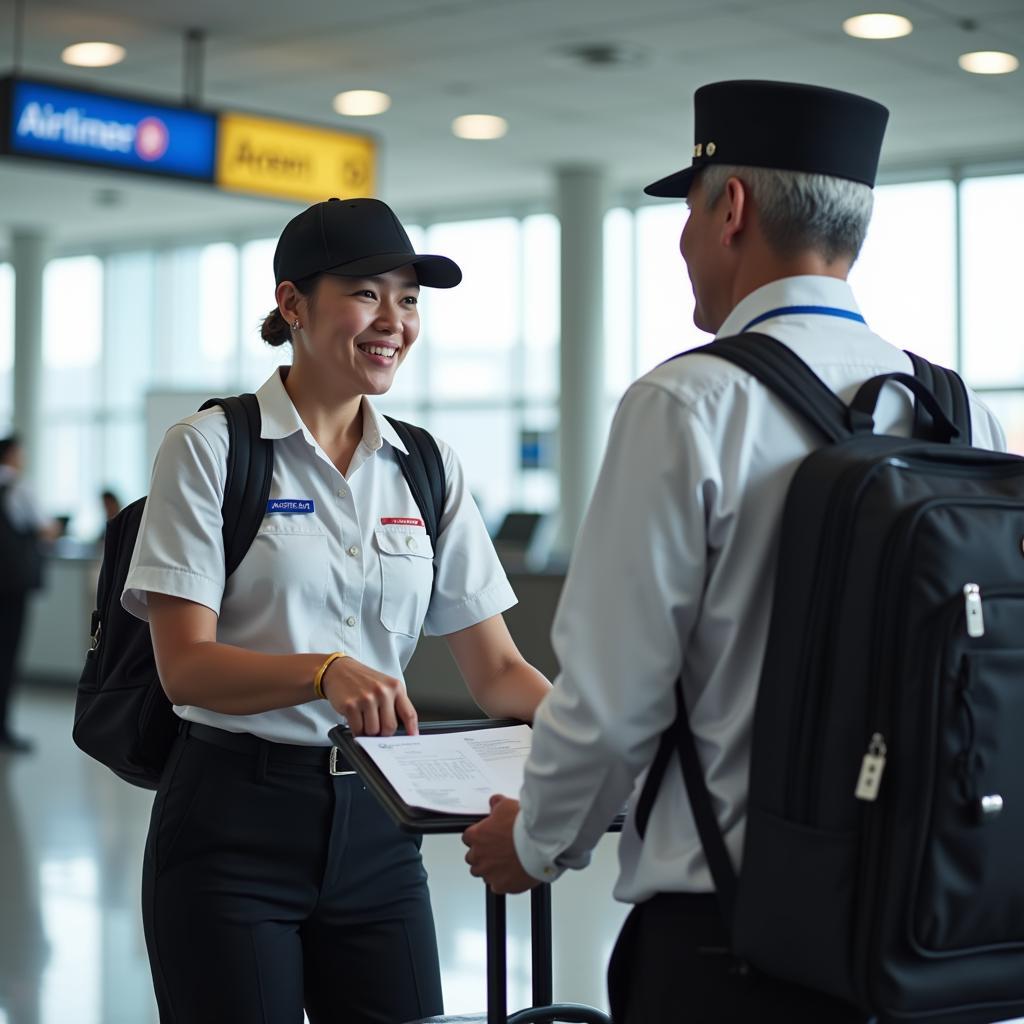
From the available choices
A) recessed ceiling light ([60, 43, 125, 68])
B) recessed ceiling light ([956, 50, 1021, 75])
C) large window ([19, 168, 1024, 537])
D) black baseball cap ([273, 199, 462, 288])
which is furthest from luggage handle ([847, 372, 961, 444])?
large window ([19, 168, 1024, 537])

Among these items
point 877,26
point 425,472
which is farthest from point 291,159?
point 425,472

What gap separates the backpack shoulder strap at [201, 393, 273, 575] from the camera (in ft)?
Result: 6.65

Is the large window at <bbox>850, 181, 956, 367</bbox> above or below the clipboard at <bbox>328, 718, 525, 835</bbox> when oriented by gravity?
above

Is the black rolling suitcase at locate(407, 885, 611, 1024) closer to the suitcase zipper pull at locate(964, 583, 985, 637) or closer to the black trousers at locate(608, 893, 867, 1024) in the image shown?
the black trousers at locate(608, 893, 867, 1024)

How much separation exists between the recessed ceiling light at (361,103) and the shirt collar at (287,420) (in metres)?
6.95

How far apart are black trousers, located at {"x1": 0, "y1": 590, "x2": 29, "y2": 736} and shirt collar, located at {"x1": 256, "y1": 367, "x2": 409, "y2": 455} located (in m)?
6.59

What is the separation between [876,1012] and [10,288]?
16374mm

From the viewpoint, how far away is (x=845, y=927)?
1320 mm

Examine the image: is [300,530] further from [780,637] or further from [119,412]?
[119,412]

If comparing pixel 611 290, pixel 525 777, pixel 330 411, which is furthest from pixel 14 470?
pixel 525 777

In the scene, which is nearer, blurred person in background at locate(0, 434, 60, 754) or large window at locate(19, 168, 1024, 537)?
blurred person in background at locate(0, 434, 60, 754)

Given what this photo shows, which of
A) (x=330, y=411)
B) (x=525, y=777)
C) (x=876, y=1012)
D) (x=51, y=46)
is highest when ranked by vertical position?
(x=51, y=46)

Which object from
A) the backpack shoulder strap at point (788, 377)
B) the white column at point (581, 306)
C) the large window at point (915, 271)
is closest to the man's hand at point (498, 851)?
the backpack shoulder strap at point (788, 377)

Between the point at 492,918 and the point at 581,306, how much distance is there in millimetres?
9464
